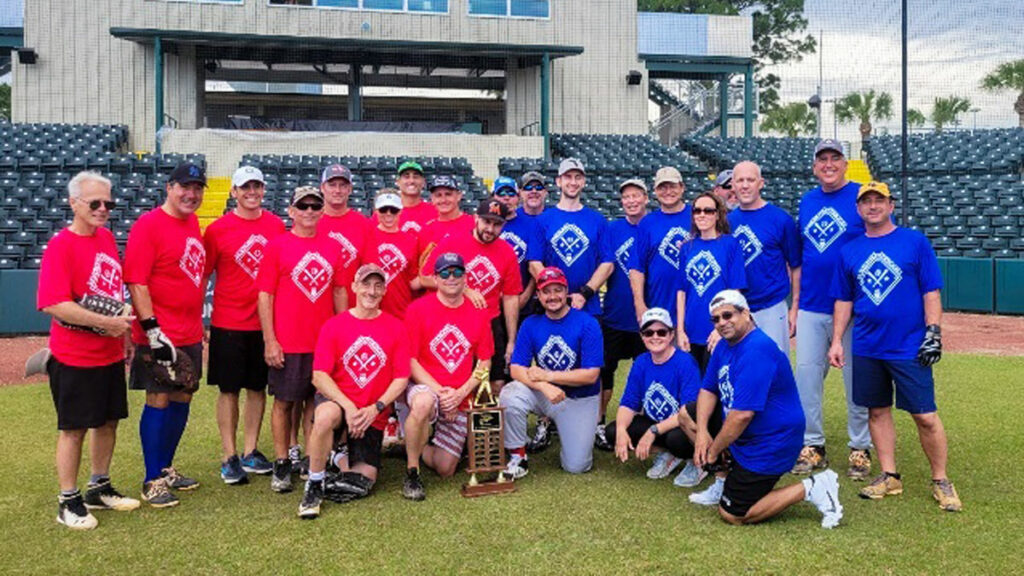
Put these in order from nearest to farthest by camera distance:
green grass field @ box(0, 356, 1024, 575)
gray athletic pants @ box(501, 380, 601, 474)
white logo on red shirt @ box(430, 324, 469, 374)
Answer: green grass field @ box(0, 356, 1024, 575)
white logo on red shirt @ box(430, 324, 469, 374)
gray athletic pants @ box(501, 380, 601, 474)

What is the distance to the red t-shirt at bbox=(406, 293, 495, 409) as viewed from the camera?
5723 mm

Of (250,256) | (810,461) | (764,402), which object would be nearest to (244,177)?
(250,256)

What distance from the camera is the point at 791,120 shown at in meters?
54.6

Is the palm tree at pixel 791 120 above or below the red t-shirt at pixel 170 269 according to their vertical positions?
above

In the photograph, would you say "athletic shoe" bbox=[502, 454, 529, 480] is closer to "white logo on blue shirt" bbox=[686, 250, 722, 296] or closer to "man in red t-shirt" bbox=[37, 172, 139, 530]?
"white logo on blue shirt" bbox=[686, 250, 722, 296]

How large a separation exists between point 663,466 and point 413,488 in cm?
184

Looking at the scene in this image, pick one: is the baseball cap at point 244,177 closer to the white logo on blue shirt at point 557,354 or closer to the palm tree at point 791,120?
the white logo on blue shirt at point 557,354

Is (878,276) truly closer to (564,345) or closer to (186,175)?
(564,345)

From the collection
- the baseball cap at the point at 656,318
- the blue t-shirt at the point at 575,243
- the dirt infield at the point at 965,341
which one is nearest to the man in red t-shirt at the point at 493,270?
the blue t-shirt at the point at 575,243

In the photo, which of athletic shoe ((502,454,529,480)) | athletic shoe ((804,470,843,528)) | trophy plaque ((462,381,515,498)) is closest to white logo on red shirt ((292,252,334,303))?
trophy plaque ((462,381,515,498))

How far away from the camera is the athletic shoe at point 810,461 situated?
5871 mm

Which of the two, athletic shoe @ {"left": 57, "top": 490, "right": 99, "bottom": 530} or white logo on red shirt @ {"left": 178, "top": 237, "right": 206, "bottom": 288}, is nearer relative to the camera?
athletic shoe @ {"left": 57, "top": 490, "right": 99, "bottom": 530}

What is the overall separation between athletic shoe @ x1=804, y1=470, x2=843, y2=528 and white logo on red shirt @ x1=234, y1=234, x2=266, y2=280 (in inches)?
154

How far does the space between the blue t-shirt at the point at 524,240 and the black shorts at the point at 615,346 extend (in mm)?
934
